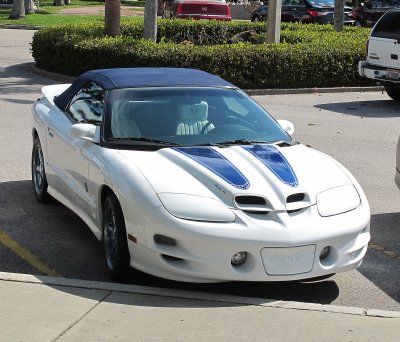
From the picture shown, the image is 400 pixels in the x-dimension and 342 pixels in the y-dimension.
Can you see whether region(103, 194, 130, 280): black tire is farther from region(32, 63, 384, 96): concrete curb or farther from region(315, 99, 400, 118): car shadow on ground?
region(32, 63, 384, 96): concrete curb

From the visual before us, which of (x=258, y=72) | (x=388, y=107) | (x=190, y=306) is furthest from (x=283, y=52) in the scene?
(x=190, y=306)

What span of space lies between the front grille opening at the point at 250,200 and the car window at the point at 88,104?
6.26ft

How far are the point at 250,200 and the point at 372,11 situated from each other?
34.8 metres

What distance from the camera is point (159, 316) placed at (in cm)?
616

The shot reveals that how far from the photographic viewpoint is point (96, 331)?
5840 mm

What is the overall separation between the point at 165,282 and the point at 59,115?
8.22ft

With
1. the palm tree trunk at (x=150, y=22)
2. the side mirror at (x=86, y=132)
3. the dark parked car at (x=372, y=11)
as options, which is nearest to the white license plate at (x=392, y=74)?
the palm tree trunk at (x=150, y=22)

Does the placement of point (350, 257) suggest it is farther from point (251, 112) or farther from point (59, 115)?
point (59, 115)

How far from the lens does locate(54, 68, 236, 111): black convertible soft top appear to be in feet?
27.6

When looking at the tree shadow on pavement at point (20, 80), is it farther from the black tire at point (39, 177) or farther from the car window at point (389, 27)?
the black tire at point (39, 177)

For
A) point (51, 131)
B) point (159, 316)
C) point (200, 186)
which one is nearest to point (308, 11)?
point (51, 131)

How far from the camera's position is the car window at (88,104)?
8.39 meters

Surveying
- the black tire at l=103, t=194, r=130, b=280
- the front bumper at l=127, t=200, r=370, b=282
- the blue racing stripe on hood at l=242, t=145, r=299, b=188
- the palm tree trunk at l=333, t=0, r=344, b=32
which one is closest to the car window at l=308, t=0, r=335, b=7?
the palm tree trunk at l=333, t=0, r=344, b=32

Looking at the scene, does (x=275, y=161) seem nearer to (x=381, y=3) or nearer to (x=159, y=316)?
(x=159, y=316)
